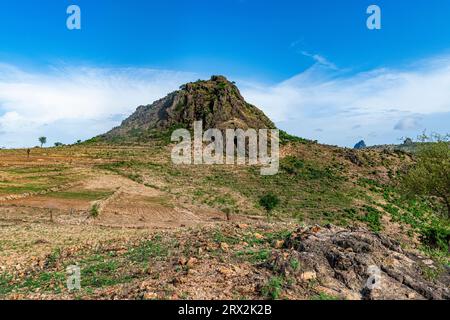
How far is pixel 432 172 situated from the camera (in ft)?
80.3

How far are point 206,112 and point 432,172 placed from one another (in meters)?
79.8

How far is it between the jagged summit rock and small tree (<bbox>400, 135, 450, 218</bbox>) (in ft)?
221

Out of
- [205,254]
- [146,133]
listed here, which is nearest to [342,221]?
[205,254]

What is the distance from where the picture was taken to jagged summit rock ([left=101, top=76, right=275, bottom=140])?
9812cm

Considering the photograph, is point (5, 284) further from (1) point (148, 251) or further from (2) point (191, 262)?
(2) point (191, 262)

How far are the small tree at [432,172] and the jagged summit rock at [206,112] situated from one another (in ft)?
221

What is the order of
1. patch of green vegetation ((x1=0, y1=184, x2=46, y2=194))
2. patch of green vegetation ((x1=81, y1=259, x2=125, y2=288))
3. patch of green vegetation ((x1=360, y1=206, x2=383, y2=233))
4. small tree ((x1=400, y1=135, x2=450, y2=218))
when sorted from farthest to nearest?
1. patch of green vegetation ((x1=0, y1=184, x2=46, y2=194))
2. patch of green vegetation ((x1=360, y1=206, x2=383, y2=233))
3. small tree ((x1=400, y1=135, x2=450, y2=218))
4. patch of green vegetation ((x1=81, y1=259, x2=125, y2=288))

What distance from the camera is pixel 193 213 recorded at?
144 ft

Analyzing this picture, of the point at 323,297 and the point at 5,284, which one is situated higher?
the point at 323,297

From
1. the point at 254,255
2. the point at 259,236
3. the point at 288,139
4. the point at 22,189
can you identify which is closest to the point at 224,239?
the point at 259,236

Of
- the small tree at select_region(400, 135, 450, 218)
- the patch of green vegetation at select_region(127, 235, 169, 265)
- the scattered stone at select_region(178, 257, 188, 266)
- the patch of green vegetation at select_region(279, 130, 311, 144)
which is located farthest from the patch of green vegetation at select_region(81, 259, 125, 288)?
the patch of green vegetation at select_region(279, 130, 311, 144)

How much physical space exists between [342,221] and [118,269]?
34315 mm

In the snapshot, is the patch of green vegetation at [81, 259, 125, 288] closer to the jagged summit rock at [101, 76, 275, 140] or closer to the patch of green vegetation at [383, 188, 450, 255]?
the patch of green vegetation at [383, 188, 450, 255]
